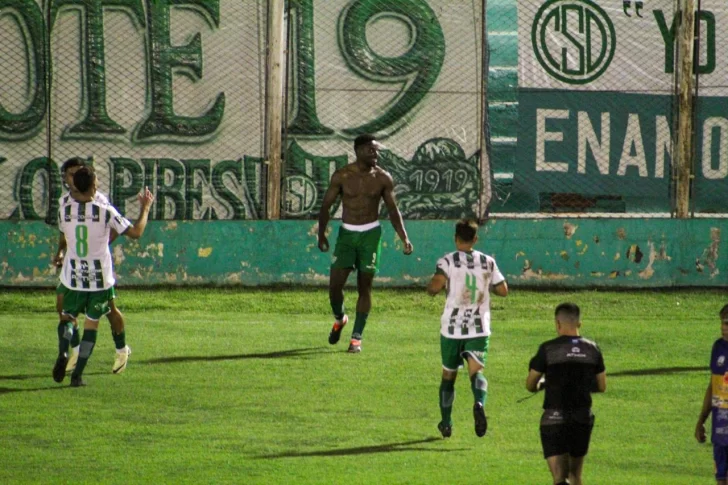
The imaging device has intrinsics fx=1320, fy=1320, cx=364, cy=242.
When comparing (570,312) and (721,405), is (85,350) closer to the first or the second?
(570,312)

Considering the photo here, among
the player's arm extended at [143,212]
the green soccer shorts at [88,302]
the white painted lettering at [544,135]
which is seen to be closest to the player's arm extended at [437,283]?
the player's arm extended at [143,212]

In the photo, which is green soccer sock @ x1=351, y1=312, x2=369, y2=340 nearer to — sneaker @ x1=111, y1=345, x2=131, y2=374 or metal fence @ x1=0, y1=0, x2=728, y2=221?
sneaker @ x1=111, y1=345, x2=131, y2=374

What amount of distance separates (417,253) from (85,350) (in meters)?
7.42

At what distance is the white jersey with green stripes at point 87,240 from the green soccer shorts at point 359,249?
2812 mm

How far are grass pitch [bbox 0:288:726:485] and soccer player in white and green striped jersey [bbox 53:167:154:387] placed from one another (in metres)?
0.68

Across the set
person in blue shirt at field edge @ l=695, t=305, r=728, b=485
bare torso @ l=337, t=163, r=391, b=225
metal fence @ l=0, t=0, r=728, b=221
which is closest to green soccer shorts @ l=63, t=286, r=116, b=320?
bare torso @ l=337, t=163, r=391, b=225

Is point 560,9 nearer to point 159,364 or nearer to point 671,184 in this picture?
point 671,184

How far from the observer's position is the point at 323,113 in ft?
62.0

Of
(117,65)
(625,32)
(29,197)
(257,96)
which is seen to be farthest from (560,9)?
(29,197)

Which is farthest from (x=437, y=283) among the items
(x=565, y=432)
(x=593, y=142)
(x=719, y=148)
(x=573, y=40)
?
(x=719, y=148)

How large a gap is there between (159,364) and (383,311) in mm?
4582

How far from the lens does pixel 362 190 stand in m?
13.8

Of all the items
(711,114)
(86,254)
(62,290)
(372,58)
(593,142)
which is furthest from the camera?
(711,114)

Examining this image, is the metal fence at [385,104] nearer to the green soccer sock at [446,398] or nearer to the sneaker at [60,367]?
the sneaker at [60,367]
